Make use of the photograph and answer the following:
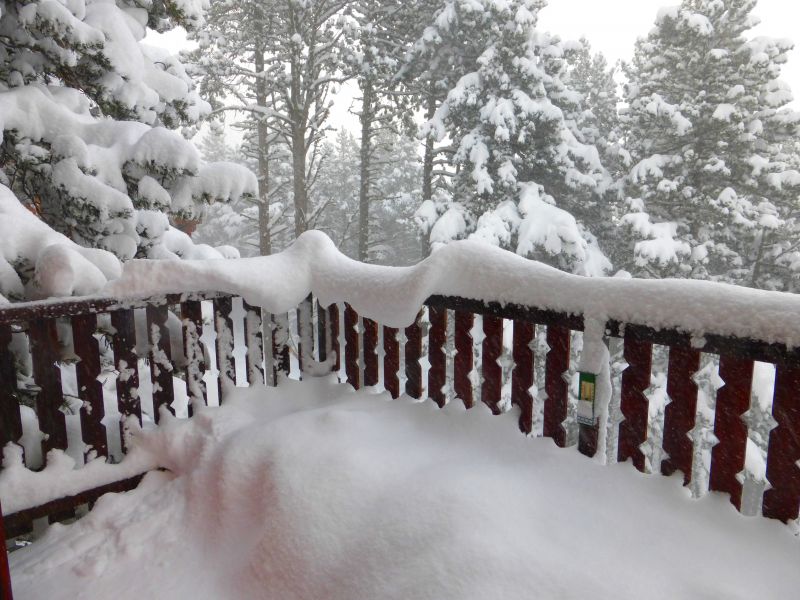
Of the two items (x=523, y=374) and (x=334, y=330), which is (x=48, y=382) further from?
(x=523, y=374)

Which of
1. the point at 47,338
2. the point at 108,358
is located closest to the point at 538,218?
the point at 108,358

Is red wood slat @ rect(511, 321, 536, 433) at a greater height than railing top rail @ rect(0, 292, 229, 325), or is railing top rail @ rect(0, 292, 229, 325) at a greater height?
railing top rail @ rect(0, 292, 229, 325)

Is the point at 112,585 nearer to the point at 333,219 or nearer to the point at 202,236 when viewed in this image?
the point at 333,219

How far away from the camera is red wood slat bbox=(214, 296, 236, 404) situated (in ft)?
11.9

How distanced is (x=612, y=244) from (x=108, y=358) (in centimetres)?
1977

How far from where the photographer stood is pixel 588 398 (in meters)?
2.51

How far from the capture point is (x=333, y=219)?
37.3m

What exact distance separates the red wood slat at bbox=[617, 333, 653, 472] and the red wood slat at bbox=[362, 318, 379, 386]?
65.5 inches

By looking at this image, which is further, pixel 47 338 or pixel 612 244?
pixel 612 244

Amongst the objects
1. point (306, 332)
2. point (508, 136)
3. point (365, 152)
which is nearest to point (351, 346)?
point (306, 332)

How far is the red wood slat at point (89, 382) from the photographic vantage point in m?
3.05

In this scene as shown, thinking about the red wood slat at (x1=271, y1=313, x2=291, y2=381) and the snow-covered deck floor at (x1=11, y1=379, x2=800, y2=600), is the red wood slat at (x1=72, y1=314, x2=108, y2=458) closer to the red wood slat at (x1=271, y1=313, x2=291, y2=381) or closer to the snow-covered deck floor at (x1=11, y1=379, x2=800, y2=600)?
the snow-covered deck floor at (x1=11, y1=379, x2=800, y2=600)

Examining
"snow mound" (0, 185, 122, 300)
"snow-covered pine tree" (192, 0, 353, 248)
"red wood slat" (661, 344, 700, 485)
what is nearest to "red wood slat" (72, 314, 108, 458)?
"snow mound" (0, 185, 122, 300)

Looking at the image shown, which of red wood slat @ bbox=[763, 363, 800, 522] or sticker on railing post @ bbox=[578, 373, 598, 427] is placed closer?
red wood slat @ bbox=[763, 363, 800, 522]
